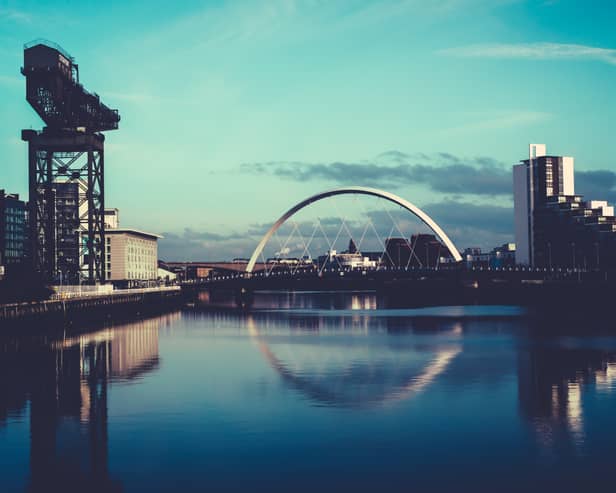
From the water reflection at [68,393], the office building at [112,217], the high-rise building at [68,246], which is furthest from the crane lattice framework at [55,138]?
the office building at [112,217]

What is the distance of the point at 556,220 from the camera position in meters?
155

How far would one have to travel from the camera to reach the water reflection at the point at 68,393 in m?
21.3

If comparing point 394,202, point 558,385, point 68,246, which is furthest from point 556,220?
point 558,385

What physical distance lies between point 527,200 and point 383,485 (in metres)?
152

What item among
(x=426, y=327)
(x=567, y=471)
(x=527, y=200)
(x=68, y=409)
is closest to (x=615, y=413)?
(x=567, y=471)

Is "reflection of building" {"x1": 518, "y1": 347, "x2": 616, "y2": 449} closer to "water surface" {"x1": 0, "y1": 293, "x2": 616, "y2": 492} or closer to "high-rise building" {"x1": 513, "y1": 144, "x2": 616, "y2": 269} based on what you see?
"water surface" {"x1": 0, "y1": 293, "x2": 616, "y2": 492}

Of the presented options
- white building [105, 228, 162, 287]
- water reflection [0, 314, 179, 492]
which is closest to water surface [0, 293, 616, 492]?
water reflection [0, 314, 179, 492]

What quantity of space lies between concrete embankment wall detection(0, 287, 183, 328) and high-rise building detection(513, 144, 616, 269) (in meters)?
73.8

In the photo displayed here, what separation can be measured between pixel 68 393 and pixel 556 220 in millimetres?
135455

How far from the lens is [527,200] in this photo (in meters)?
164

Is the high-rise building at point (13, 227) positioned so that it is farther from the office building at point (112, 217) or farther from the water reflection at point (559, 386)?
the water reflection at point (559, 386)

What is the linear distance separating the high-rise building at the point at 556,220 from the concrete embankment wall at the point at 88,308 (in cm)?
7382

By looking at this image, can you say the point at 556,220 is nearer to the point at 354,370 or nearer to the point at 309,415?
the point at 354,370

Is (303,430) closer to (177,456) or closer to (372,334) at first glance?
(177,456)
